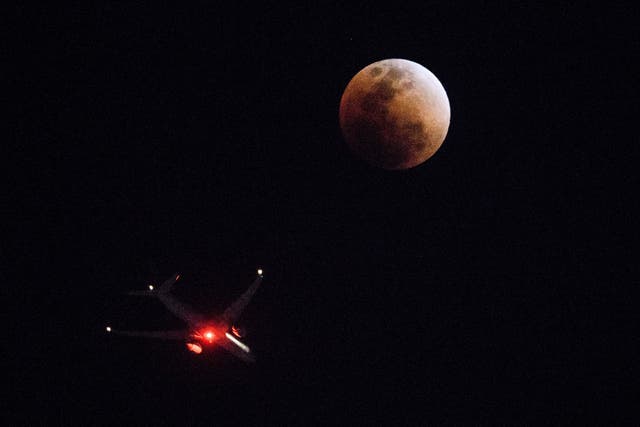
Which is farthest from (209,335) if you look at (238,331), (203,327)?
(238,331)

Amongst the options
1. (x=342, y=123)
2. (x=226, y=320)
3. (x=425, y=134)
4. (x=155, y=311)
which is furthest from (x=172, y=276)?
(x=425, y=134)

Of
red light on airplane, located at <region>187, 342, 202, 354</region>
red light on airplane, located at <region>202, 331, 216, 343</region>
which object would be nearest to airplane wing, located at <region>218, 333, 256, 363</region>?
red light on airplane, located at <region>202, 331, 216, 343</region>

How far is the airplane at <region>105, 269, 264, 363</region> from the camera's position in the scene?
34.4ft

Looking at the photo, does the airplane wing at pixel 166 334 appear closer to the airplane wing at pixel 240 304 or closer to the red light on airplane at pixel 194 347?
the red light on airplane at pixel 194 347

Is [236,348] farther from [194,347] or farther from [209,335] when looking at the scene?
[194,347]

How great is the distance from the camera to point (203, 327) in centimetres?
1053

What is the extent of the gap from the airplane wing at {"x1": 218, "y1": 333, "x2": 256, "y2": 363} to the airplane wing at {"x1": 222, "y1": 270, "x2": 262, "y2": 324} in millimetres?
476

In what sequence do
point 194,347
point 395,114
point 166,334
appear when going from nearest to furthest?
point 395,114, point 166,334, point 194,347

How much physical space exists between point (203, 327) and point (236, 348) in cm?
115

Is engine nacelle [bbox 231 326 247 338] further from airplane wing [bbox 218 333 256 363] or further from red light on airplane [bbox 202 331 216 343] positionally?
red light on airplane [bbox 202 331 216 343]

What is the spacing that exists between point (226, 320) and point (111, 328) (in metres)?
3.84

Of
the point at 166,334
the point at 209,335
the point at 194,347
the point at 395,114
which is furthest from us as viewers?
the point at 194,347

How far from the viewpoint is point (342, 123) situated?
6770mm

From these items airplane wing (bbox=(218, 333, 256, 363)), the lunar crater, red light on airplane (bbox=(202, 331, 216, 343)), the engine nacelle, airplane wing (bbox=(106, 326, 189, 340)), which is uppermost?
the lunar crater
